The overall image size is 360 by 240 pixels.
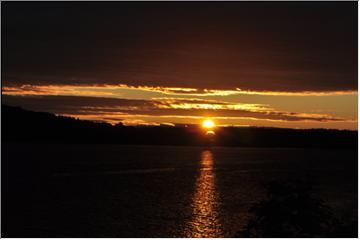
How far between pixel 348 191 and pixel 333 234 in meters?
66.8

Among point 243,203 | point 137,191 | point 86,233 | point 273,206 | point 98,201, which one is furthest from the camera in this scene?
point 137,191

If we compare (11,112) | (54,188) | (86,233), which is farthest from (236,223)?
(11,112)

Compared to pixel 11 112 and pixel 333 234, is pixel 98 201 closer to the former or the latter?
pixel 333 234

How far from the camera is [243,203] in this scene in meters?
61.2

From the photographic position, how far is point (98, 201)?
65562 millimetres

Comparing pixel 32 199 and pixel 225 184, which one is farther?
pixel 225 184

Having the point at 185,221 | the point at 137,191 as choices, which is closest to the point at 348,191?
the point at 137,191

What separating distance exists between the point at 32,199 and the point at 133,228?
25.9m

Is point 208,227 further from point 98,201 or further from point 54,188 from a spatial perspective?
point 54,188

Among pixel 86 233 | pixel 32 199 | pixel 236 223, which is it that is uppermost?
pixel 32 199

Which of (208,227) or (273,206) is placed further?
(208,227)

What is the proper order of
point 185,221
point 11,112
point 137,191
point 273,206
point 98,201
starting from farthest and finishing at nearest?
point 11,112
point 137,191
point 98,201
point 185,221
point 273,206

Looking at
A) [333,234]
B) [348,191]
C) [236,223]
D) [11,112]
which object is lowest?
[333,234]

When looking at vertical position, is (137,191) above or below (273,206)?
above
